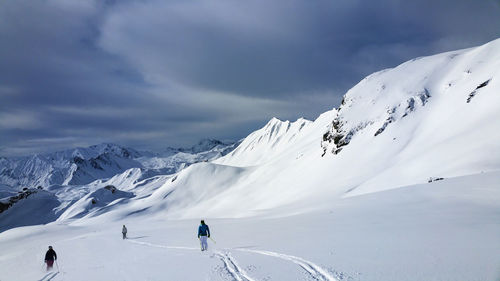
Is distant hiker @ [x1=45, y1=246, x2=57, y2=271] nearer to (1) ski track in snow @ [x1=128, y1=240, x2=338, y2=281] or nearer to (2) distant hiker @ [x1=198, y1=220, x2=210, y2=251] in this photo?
(2) distant hiker @ [x1=198, y1=220, x2=210, y2=251]

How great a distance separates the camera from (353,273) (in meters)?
11.1

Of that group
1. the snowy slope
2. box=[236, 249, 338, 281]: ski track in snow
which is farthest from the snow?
the snowy slope

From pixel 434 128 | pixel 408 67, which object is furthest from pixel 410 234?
pixel 408 67

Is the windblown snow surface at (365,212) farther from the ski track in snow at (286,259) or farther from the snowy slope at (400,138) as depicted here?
the snowy slope at (400,138)

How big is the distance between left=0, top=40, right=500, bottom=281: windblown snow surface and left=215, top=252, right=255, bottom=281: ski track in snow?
0.30 feet

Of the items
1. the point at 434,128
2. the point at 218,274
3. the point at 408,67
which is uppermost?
the point at 408,67

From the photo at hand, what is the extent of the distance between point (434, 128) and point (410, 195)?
163 feet

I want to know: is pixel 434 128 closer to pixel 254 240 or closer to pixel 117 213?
pixel 254 240

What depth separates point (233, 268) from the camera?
1400cm

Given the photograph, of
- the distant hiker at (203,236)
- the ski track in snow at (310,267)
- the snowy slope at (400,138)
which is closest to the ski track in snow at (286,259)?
the ski track in snow at (310,267)

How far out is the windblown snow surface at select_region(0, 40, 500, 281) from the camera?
12.9m

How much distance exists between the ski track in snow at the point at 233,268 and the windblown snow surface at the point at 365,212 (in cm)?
9

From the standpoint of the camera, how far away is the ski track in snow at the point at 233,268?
12384 millimetres

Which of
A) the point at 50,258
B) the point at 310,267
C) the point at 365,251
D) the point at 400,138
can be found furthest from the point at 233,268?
the point at 400,138
